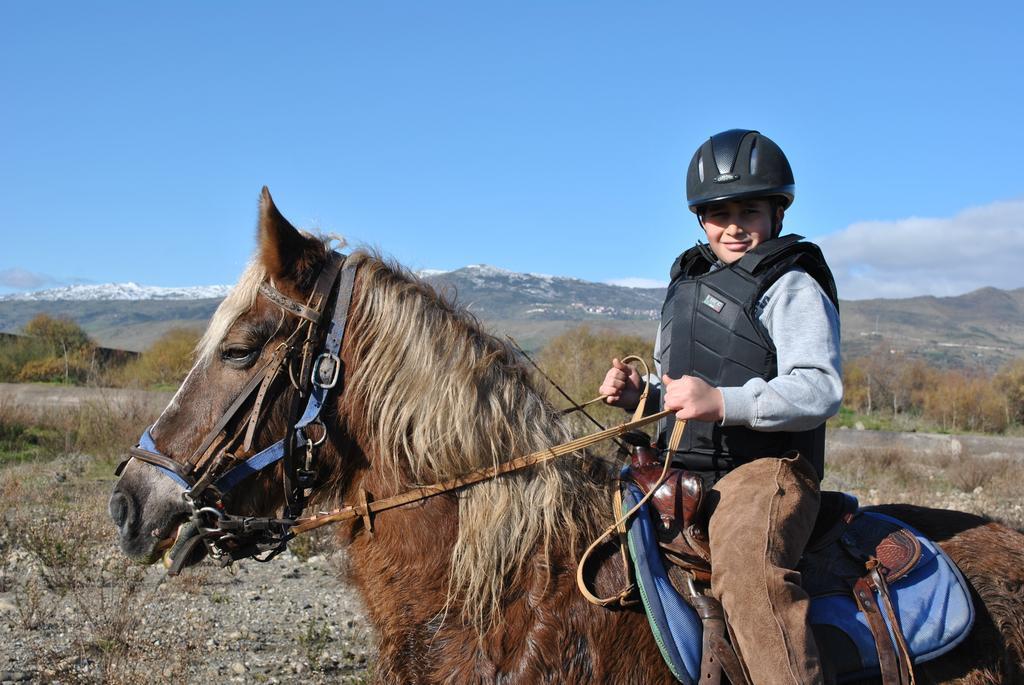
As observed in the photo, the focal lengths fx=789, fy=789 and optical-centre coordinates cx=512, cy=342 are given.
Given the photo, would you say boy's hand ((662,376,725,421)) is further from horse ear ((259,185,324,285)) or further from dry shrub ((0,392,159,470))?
dry shrub ((0,392,159,470))

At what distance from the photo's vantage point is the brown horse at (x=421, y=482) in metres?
2.58

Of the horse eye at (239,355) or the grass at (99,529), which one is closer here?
the horse eye at (239,355)


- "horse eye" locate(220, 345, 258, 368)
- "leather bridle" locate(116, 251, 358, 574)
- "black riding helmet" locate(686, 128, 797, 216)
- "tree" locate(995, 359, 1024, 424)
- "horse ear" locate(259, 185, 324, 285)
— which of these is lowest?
"tree" locate(995, 359, 1024, 424)

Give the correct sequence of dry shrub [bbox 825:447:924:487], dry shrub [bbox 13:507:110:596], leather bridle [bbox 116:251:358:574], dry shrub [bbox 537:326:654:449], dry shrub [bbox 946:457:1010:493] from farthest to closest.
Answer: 1. dry shrub [bbox 537:326:654:449]
2. dry shrub [bbox 825:447:924:487]
3. dry shrub [bbox 946:457:1010:493]
4. dry shrub [bbox 13:507:110:596]
5. leather bridle [bbox 116:251:358:574]

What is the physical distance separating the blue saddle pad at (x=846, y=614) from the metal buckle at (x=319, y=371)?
1082 millimetres

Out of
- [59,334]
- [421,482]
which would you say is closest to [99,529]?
[421,482]

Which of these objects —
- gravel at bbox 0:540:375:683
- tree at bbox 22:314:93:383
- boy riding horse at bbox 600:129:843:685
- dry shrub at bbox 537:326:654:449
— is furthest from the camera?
tree at bbox 22:314:93:383

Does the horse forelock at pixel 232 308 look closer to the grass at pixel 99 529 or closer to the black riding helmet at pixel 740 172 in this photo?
the black riding helmet at pixel 740 172

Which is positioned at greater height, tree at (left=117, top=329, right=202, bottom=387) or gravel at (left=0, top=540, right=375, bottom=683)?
tree at (left=117, top=329, right=202, bottom=387)

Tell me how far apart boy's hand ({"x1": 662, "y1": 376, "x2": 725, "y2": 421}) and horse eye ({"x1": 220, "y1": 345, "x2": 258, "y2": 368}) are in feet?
4.66

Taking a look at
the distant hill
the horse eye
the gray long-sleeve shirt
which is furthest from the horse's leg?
the distant hill

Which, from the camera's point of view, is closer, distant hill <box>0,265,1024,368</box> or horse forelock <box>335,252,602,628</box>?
horse forelock <box>335,252,602,628</box>

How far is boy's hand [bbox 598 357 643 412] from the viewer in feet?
11.0

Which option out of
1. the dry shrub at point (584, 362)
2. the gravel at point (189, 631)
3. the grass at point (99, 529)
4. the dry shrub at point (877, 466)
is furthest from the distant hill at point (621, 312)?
the gravel at point (189, 631)
